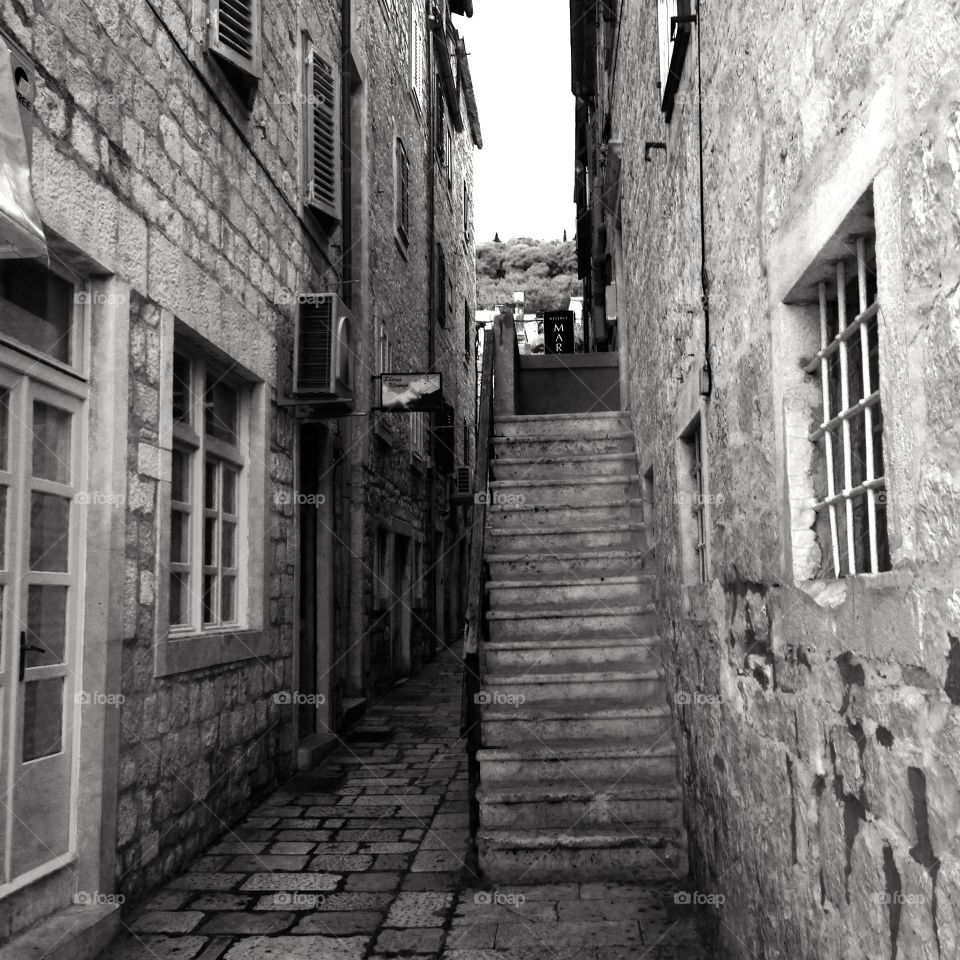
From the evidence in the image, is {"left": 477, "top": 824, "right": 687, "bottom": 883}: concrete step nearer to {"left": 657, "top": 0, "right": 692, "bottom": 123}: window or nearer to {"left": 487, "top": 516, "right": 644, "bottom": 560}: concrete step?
{"left": 487, "top": 516, "right": 644, "bottom": 560}: concrete step

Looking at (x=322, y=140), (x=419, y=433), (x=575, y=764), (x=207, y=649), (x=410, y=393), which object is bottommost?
(x=575, y=764)

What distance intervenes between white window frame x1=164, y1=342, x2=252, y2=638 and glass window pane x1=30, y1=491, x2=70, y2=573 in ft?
2.32

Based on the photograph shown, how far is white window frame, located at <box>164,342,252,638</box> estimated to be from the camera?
4.98m

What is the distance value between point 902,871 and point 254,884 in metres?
3.34

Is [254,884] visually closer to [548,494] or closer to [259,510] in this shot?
[259,510]

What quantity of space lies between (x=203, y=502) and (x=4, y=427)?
1.85 m

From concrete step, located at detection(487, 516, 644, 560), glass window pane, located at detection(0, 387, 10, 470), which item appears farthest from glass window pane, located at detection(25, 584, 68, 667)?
concrete step, located at detection(487, 516, 644, 560)

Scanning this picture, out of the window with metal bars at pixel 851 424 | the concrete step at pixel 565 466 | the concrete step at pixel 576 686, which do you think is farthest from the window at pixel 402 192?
the window with metal bars at pixel 851 424

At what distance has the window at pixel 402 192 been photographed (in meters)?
12.0

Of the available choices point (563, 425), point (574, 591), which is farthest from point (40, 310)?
point (563, 425)

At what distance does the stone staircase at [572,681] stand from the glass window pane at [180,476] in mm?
1986

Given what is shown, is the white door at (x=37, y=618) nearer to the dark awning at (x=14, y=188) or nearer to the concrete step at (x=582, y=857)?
the dark awning at (x=14, y=188)

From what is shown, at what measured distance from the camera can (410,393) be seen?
8336 mm

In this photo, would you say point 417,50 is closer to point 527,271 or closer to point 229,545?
point 229,545
